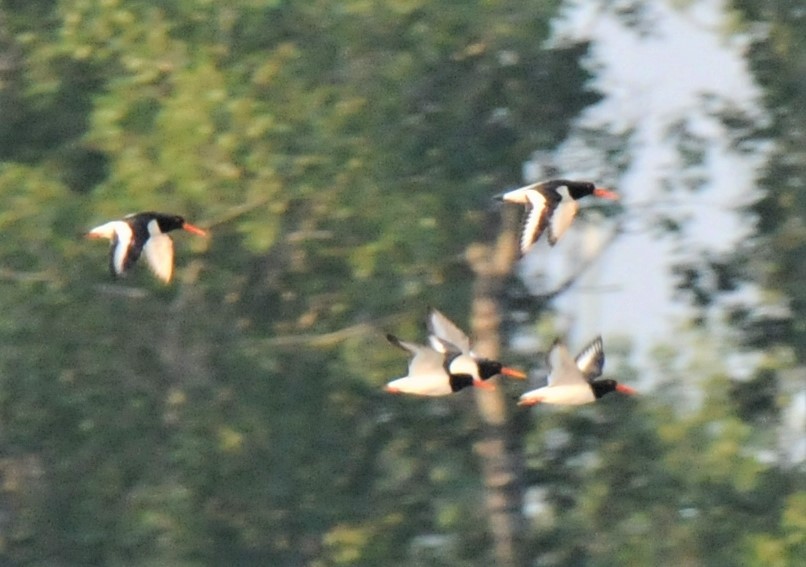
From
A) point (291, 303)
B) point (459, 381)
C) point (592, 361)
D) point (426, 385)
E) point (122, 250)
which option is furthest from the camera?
point (291, 303)

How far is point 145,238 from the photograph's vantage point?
500 inches

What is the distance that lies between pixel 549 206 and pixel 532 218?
0.34 ft

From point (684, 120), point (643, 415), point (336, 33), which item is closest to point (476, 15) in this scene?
point (336, 33)

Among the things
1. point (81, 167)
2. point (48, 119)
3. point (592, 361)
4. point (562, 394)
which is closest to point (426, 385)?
point (562, 394)

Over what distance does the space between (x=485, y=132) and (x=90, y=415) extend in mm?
3383

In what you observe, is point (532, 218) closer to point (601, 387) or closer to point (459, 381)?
point (459, 381)

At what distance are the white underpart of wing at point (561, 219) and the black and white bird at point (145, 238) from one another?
1724 mm

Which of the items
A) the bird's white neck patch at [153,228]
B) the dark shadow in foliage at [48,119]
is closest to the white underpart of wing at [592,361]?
the bird's white neck patch at [153,228]

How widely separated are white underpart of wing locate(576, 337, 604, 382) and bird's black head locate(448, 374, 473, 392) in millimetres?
568

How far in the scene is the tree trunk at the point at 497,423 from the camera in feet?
59.4

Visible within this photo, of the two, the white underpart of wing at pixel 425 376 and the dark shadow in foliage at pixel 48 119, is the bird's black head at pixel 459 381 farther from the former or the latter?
the dark shadow in foliage at pixel 48 119

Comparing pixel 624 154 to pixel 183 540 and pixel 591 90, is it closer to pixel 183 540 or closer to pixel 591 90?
pixel 591 90

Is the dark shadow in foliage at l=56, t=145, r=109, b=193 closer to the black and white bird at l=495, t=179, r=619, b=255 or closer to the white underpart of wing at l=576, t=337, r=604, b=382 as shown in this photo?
the white underpart of wing at l=576, t=337, r=604, b=382

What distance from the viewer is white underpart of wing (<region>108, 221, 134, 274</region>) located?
487 inches
